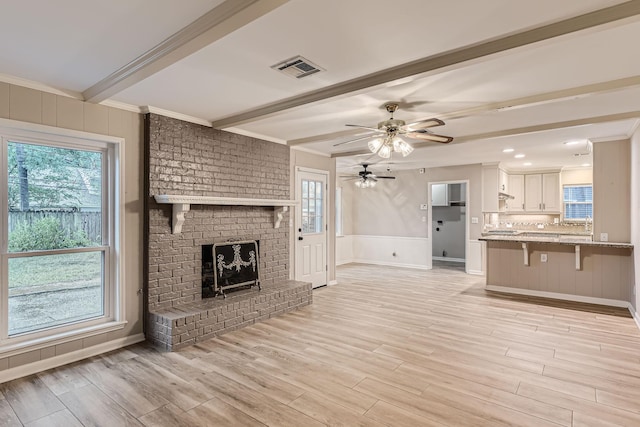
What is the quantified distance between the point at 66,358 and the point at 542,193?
9.40 m

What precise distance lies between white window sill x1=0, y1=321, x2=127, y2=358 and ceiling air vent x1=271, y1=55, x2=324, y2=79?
2997 millimetres

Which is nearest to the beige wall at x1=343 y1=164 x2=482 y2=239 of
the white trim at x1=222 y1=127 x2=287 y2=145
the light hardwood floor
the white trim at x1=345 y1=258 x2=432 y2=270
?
the white trim at x1=345 y1=258 x2=432 y2=270

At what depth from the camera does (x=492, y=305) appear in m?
5.07

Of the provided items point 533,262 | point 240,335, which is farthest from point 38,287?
point 533,262

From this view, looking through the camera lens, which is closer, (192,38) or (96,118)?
(192,38)

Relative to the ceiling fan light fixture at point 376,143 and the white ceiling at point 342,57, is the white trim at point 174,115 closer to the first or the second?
the white ceiling at point 342,57

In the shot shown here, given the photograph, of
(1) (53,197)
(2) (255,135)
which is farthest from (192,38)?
(2) (255,135)

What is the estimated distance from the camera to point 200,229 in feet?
13.9

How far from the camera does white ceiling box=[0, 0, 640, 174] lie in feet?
6.35

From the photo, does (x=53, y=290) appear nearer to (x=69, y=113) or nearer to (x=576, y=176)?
(x=69, y=113)

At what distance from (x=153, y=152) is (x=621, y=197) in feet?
20.6

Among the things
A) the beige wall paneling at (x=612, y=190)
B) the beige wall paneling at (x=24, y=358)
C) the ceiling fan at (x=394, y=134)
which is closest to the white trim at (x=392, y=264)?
the beige wall paneling at (x=612, y=190)

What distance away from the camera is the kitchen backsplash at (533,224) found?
7.43m

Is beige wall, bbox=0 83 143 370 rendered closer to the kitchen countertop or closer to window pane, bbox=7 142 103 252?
window pane, bbox=7 142 103 252
